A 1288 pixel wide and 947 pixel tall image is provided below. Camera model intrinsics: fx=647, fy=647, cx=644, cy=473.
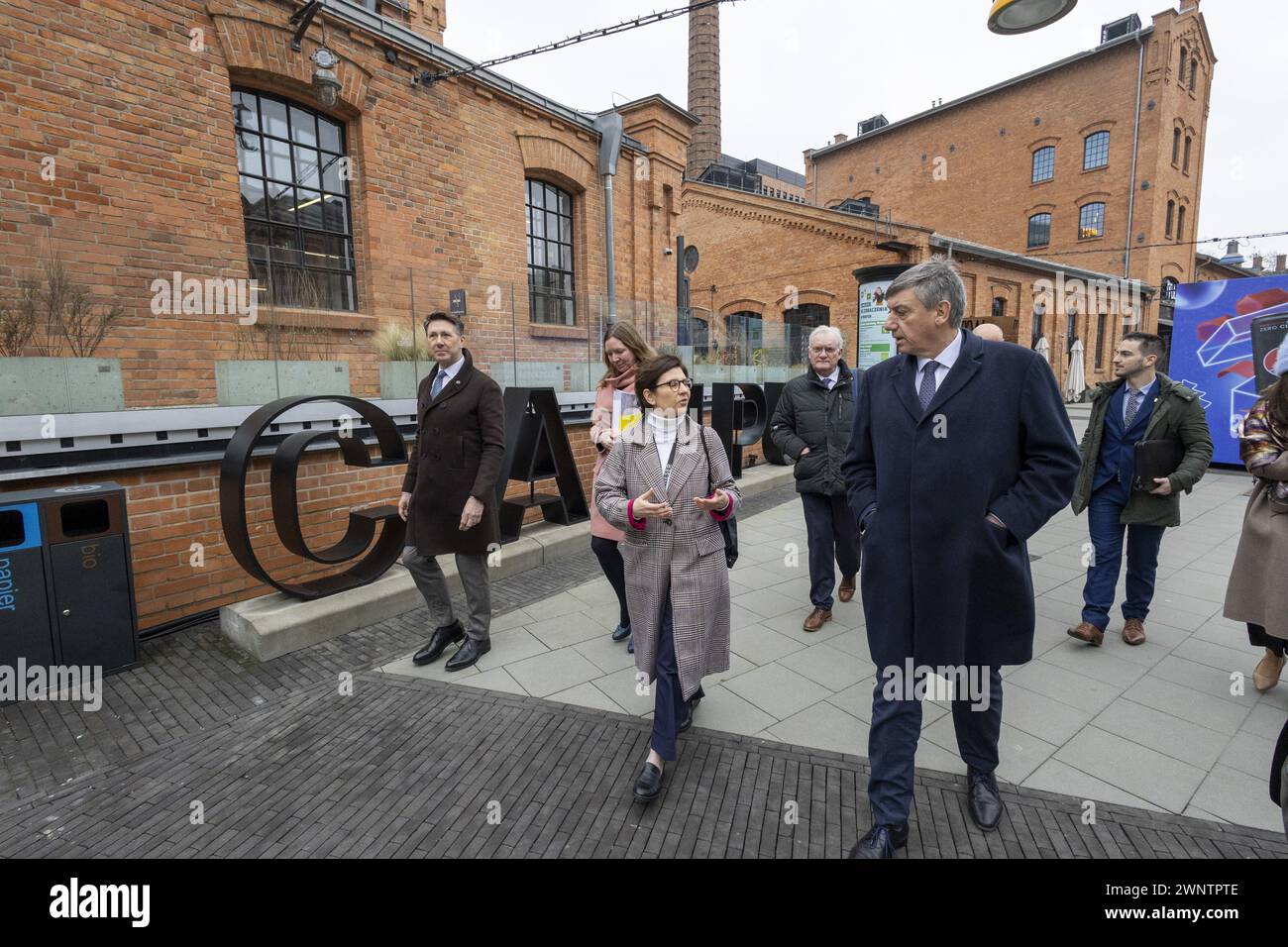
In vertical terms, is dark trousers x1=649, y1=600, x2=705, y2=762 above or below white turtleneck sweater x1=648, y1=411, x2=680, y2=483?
below

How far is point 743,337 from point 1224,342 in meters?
8.04

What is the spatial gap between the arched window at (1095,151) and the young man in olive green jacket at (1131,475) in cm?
3281

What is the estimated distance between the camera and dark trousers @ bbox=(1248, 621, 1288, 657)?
3.71m

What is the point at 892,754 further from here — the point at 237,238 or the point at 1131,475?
the point at 237,238

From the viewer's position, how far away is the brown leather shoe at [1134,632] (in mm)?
4395

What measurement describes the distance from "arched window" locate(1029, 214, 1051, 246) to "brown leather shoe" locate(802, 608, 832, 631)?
111 ft

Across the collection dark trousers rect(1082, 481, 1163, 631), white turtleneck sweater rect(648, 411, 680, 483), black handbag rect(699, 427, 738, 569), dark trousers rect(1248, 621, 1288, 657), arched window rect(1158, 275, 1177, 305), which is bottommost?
dark trousers rect(1248, 621, 1288, 657)

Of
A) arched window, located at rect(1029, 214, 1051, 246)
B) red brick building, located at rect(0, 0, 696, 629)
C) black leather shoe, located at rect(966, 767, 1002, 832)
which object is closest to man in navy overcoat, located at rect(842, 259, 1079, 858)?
black leather shoe, located at rect(966, 767, 1002, 832)

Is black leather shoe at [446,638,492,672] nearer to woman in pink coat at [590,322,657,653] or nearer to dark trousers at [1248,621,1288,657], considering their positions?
woman in pink coat at [590,322,657,653]

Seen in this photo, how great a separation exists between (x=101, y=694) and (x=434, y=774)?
2.42 metres

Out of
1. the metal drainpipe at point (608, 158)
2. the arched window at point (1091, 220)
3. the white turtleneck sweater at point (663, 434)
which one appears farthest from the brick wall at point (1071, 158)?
the white turtleneck sweater at point (663, 434)

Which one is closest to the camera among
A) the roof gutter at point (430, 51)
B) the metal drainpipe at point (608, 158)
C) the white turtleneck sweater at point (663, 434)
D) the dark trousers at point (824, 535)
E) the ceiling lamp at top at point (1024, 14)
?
the white turtleneck sweater at point (663, 434)

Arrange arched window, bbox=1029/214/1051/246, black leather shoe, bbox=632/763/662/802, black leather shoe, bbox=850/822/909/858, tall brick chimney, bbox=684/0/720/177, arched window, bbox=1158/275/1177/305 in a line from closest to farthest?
1. black leather shoe, bbox=850/822/909/858
2. black leather shoe, bbox=632/763/662/802
3. arched window, bbox=1158/275/1177/305
4. arched window, bbox=1029/214/1051/246
5. tall brick chimney, bbox=684/0/720/177

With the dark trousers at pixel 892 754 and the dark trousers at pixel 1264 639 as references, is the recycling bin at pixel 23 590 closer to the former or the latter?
the dark trousers at pixel 892 754
